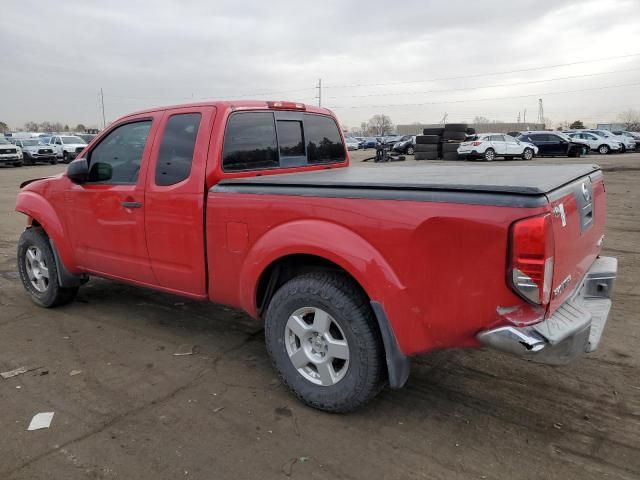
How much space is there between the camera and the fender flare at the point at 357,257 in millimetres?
2783

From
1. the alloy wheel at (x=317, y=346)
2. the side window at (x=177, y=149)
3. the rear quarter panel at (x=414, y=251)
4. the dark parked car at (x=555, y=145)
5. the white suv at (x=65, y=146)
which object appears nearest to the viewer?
the rear quarter panel at (x=414, y=251)

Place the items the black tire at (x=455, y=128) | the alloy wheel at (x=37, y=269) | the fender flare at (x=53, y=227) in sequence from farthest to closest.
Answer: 1. the black tire at (x=455, y=128)
2. the alloy wheel at (x=37, y=269)
3. the fender flare at (x=53, y=227)

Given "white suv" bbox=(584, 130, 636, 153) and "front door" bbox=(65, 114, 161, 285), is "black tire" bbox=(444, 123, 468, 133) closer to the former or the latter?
"white suv" bbox=(584, 130, 636, 153)

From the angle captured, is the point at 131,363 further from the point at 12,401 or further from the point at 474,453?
the point at 474,453

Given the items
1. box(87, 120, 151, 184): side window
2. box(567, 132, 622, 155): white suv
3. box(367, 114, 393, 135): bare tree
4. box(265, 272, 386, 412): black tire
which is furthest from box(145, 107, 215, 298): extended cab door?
box(367, 114, 393, 135): bare tree

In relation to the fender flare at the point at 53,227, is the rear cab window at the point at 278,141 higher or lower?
higher

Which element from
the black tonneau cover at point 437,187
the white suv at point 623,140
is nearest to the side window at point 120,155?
the black tonneau cover at point 437,187

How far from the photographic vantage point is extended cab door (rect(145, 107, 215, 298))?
145 inches

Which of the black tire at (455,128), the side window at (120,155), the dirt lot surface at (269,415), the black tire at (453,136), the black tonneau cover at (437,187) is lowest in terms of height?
the dirt lot surface at (269,415)

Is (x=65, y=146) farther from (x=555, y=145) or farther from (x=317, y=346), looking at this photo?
(x=317, y=346)

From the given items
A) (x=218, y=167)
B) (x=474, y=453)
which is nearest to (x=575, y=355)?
(x=474, y=453)

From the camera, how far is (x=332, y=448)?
2.84 m

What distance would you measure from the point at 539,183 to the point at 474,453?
148cm

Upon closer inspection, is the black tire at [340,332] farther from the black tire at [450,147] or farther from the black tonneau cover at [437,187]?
the black tire at [450,147]
